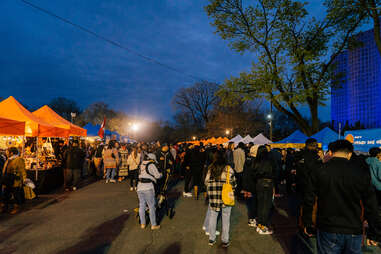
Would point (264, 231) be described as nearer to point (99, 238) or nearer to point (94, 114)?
point (99, 238)

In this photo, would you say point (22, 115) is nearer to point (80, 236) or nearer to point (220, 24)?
point (80, 236)

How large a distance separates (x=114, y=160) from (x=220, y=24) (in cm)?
1212

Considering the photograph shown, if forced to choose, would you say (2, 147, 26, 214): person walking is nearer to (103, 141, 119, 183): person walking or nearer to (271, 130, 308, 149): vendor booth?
(103, 141, 119, 183): person walking

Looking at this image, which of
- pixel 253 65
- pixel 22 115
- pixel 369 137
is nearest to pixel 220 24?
pixel 253 65

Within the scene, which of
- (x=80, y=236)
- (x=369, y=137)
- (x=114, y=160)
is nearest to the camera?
(x=80, y=236)

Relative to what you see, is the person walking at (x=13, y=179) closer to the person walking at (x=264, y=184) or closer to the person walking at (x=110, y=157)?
the person walking at (x=110, y=157)

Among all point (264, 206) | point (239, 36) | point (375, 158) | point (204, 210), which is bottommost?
point (204, 210)

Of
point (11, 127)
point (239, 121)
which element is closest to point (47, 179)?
point (11, 127)

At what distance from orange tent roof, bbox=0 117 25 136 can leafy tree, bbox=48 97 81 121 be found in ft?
202

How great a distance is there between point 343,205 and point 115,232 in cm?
448

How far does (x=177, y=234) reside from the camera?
17.2 ft

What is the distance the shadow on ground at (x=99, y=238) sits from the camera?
4457 millimetres

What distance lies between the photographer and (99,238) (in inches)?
198

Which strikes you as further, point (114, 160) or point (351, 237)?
point (114, 160)
